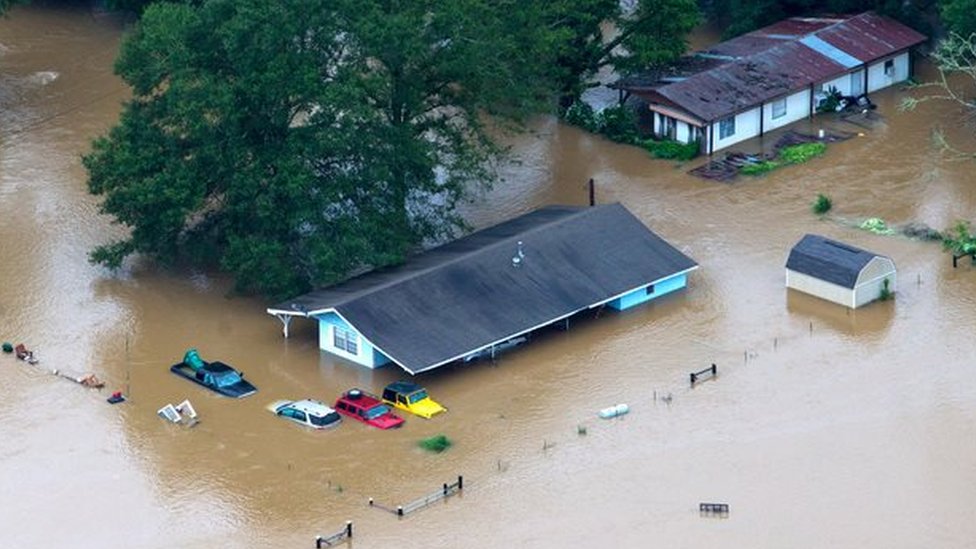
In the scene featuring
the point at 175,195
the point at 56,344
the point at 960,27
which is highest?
the point at 960,27

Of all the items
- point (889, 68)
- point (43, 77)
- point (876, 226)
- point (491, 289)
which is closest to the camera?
point (491, 289)

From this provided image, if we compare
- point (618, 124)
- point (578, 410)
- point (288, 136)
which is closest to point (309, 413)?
point (578, 410)

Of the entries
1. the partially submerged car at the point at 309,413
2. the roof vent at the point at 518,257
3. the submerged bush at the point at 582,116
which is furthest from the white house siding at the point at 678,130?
the partially submerged car at the point at 309,413

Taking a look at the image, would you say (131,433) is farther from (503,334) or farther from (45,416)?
(503,334)

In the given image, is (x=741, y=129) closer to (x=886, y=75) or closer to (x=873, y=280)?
(x=886, y=75)

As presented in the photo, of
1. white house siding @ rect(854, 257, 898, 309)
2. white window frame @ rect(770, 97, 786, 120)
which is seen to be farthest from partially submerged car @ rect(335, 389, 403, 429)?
white window frame @ rect(770, 97, 786, 120)

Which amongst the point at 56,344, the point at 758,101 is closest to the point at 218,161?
the point at 56,344

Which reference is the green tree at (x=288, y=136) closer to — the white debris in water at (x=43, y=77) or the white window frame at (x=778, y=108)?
the white window frame at (x=778, y=108)
